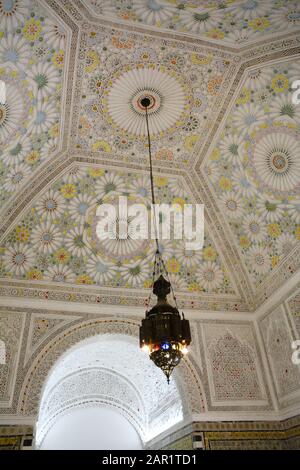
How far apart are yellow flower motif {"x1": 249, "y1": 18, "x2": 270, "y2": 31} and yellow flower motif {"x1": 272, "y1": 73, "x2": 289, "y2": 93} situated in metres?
0.54

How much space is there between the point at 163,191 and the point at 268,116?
155 cm

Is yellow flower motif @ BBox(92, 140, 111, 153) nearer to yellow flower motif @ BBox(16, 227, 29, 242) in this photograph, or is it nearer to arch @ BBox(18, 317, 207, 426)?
yellow flower motif @ BBox(16, 227, 29, 242)

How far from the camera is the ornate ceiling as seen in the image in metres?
3.78

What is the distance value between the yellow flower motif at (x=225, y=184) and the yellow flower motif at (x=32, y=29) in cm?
261

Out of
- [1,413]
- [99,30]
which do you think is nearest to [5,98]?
[99,30]

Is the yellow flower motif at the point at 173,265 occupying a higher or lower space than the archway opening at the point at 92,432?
higher

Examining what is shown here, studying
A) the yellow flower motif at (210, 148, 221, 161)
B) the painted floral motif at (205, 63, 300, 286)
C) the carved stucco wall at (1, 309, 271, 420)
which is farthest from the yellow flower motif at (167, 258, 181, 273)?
the yellow flower motif at (210, 148, 221, 161)

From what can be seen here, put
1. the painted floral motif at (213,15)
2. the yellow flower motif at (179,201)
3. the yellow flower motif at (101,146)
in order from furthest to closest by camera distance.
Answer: the yellow flower motif at (179,201) → the yellow flower motif at (101,146) → the painted floral motif at (213,15)

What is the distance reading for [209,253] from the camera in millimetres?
5438

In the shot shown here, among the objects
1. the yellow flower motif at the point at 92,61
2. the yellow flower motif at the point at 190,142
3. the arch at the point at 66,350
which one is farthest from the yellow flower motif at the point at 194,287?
the yellow flower motif at the point at 92,61

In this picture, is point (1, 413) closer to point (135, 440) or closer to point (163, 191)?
Result: point (163, 191)

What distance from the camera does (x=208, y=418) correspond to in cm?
464

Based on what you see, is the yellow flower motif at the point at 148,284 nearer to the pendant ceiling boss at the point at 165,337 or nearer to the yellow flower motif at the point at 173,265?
the yellow flower motif at the point at 173,265

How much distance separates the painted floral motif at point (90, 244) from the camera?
16.1 feet
